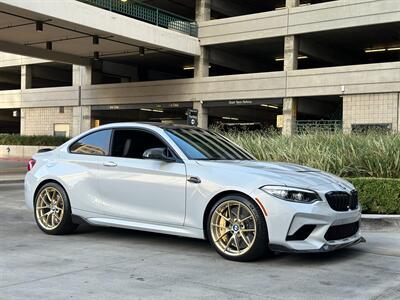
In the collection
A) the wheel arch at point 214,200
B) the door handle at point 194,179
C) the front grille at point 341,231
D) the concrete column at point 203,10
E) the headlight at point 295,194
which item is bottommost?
the front grille at point 341,231

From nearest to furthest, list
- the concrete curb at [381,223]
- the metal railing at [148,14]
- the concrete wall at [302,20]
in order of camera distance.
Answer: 1. the concrete curb at [381,223]
2. the concrete wall at [302,20]
3. the metal railing at [148,14]

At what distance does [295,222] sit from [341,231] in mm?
752

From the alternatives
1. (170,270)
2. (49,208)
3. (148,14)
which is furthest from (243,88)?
(170,270)

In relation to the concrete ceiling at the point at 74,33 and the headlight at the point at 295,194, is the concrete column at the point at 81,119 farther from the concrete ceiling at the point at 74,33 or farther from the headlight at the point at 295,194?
the headlight at the point at 295,194

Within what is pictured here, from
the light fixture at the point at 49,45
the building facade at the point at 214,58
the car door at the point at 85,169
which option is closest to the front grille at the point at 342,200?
the car door at the point at 85,169

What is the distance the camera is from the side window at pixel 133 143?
7602 millimetres

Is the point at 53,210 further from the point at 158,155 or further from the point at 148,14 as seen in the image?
the point at 148,14

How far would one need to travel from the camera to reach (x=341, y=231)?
659 centimetres

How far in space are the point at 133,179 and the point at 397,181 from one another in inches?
188

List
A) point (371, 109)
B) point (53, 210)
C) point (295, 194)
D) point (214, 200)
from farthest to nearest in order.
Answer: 1. point (371, 109)
2. point (53, 210)
3. point (214, 200)
4. point (295, 194)

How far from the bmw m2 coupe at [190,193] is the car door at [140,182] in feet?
0.04

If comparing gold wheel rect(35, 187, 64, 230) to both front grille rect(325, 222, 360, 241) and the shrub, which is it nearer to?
front grille rect(325, 222, 360, 241)

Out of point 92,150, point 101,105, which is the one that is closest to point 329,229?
point 92,150

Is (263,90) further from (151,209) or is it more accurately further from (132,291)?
(132,291)
